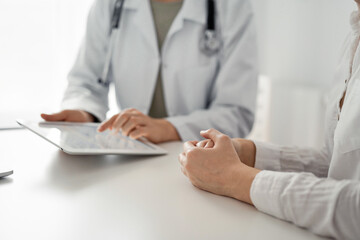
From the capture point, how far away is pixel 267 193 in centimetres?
52

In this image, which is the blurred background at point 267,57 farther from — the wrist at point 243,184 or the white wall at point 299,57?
the wrist at point 243,184

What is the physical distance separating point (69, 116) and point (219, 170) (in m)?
0.63

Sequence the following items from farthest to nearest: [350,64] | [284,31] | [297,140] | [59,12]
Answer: [284,31] → [297,140] → [59,12] → [350,64]

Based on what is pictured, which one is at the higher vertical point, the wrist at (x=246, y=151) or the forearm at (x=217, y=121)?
the wrist at (x=246, y=151)

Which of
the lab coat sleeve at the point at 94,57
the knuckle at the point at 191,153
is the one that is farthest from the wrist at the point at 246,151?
the lab coat sleeve at the point at 94,57

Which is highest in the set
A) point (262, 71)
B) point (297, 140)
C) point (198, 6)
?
point (198, 6)

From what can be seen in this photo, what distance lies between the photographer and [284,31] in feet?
8.84

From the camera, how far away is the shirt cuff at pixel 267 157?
73 cm

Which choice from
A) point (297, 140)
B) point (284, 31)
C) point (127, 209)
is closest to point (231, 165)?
point (127, 209)

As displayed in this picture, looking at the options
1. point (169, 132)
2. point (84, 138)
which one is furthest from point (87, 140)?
point (169, 132)

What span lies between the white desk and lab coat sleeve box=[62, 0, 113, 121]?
59 centimetres

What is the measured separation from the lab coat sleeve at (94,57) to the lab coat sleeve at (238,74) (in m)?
0.41

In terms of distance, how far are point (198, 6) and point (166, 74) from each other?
264 millimetres

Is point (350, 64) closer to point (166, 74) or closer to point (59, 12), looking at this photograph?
point (166, 74)
